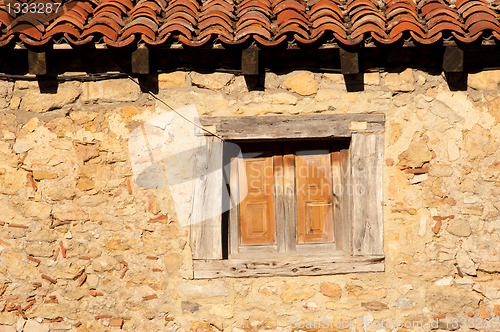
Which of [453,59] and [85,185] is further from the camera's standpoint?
[85,185]

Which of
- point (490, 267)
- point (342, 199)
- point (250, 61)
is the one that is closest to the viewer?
point (250, 61)

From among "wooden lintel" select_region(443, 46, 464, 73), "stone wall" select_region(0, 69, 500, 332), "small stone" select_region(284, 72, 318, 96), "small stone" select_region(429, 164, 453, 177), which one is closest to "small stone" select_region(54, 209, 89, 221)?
"stone wall" select_region(0, 69, 500, 332)

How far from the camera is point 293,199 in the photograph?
3.10 meters

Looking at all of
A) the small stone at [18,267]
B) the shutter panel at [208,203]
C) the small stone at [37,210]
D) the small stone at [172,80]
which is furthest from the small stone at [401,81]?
the small stone at [18,267]

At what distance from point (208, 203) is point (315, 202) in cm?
89

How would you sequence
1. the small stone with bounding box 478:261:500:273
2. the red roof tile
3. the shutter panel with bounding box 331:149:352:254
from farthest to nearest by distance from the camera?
the shutter panel with bounding box 331:149:352:254, the small stone with bounding box 478:261:500:273, the red roof tile

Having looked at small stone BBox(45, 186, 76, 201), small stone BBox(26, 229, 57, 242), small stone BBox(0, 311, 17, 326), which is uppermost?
small stone BBox(45, 186, 76, 201)

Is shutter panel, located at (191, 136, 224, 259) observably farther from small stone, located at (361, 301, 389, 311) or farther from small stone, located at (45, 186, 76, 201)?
small stone, located at (361, 301, 389, 311)

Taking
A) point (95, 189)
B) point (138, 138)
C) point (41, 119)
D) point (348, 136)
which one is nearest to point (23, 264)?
point (95, 189)

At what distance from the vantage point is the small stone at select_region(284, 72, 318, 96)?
292 centimetres

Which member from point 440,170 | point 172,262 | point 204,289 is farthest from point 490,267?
point 172,262

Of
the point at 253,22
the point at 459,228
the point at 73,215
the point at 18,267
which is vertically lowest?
the point at 18,267

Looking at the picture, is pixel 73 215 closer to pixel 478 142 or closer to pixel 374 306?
pixel 374 306

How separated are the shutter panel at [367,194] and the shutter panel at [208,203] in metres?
1.06
